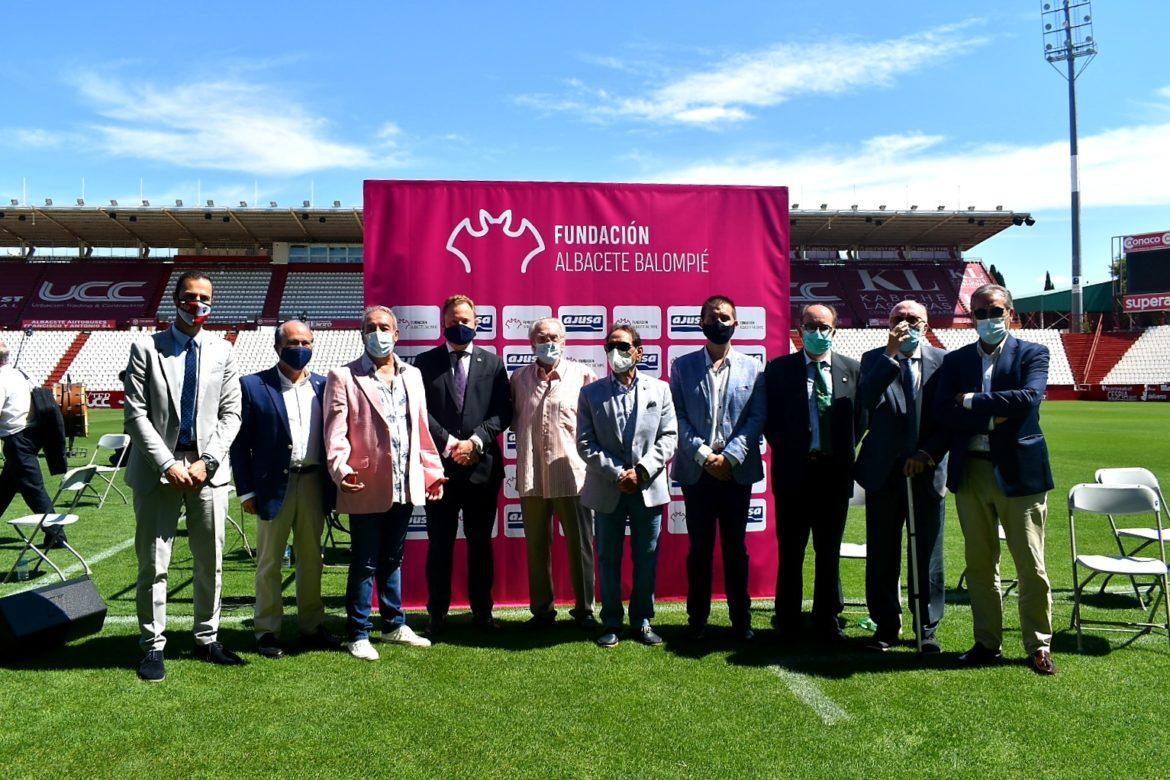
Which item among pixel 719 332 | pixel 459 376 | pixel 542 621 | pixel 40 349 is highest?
pixel 40 349

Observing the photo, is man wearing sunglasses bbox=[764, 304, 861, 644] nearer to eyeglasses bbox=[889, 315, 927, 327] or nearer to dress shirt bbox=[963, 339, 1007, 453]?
eyeglasses bbox=[889, 315, 927, 327]

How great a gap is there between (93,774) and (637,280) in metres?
4.15

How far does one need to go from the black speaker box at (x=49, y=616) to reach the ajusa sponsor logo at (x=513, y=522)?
2.48 metres

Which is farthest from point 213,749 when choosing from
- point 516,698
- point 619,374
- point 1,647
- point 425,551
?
point 619,374

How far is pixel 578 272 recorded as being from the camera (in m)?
5.66

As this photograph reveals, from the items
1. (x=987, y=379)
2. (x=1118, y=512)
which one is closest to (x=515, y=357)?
(x=987, y=379)

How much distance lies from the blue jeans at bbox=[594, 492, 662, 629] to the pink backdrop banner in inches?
35.5

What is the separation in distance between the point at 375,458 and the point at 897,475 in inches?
118

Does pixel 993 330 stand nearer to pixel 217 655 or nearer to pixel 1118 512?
pixel 1118 512

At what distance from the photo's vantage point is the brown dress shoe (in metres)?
4.07

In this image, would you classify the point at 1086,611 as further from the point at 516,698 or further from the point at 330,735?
the point at 330,735

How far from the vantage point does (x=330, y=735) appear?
11.1ft

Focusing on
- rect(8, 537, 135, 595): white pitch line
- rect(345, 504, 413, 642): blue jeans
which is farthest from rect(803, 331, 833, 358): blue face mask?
rect(8, 537, 135, 595): white pitch line

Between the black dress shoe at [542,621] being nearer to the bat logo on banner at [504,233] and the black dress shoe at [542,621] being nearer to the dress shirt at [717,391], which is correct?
the dress shirt at [717,391]
